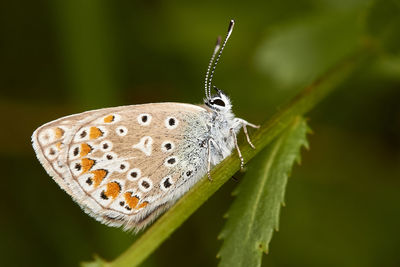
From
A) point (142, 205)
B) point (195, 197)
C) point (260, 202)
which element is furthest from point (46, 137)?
point (260, 202)

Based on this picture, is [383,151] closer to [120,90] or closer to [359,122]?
[359,122]

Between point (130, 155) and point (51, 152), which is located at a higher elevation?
point (51, 152)

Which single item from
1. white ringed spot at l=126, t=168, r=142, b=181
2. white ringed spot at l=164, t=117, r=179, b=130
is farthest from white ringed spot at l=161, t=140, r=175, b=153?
white ringed spot at l=126, t=168, r=142, b=181

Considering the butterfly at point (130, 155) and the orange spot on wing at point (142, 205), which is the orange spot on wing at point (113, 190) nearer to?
the butterfly at point (130, 155)

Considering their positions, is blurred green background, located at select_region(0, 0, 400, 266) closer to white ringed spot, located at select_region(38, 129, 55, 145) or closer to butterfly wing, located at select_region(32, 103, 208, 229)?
butterfly wing, located at select_region(32, 103, 208, 229)

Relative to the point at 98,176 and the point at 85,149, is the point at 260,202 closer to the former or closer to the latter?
the point at 98,176

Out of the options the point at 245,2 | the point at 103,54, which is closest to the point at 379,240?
the point at 245,2
